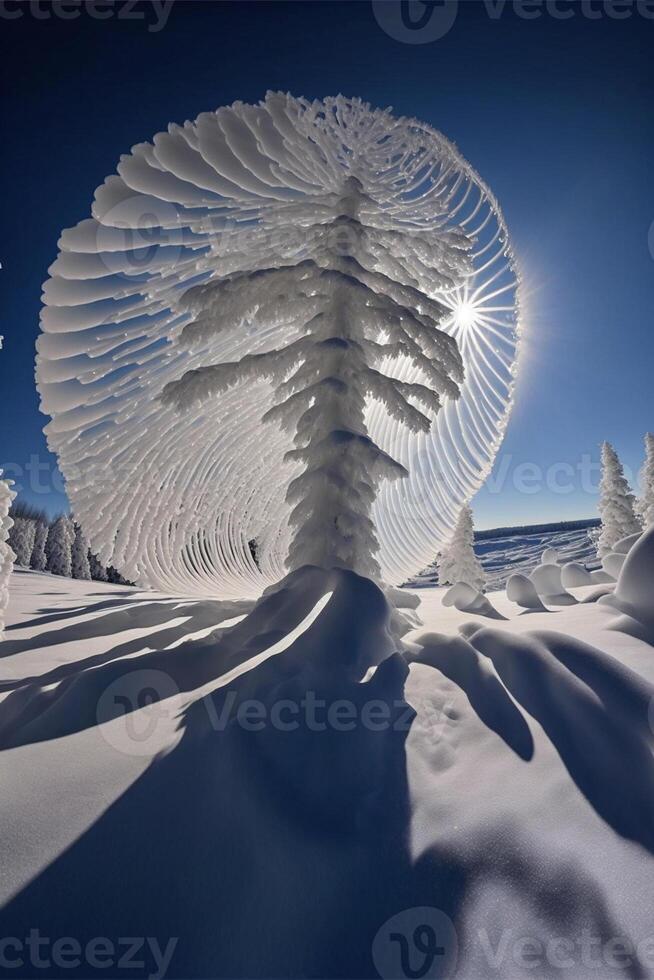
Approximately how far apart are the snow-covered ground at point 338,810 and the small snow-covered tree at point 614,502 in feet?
78.8

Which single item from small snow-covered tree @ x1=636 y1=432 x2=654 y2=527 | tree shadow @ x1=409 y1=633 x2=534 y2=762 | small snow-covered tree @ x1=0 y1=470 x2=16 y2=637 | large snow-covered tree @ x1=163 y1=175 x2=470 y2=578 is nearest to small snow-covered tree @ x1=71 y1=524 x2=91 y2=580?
small snow-covered tree @ x1=636 y1=432 x2=654 y2=527

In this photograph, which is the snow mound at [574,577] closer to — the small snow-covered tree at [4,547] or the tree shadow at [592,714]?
the tree shadow at [592,714]

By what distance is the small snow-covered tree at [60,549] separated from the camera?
48.9 m

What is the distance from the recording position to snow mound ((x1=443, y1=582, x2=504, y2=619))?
594cm

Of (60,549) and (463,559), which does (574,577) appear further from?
(60,549)

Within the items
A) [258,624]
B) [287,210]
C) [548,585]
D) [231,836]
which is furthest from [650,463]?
[231,836]

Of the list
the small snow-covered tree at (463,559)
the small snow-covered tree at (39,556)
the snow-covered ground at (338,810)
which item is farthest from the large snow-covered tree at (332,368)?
the small snow-covered tree at (39,556)

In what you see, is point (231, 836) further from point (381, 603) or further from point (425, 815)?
point (381, 603)

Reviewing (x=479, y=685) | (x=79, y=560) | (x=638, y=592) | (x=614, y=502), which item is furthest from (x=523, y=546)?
(x=479, y=685)

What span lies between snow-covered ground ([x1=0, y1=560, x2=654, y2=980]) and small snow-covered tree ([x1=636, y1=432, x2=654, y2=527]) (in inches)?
951

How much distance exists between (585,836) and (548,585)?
185 inches

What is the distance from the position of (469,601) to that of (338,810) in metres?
4.41

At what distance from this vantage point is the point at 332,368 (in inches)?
225

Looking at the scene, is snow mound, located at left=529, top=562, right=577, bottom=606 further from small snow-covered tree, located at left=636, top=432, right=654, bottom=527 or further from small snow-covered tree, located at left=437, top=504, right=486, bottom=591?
small snow-covered tree, located at left=437, top=504, right=486, bottom=591
